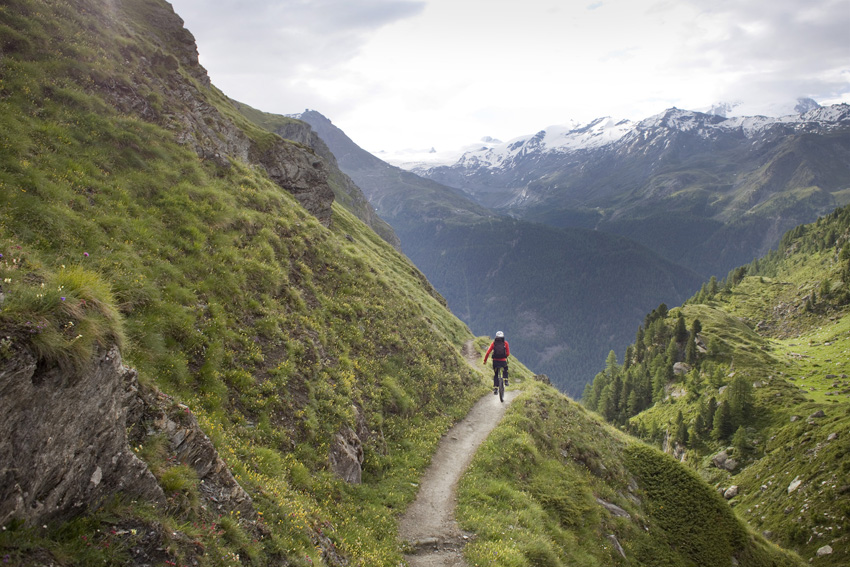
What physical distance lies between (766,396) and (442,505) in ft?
259

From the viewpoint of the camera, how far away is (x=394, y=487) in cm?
1656

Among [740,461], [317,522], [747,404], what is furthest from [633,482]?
[747,404]

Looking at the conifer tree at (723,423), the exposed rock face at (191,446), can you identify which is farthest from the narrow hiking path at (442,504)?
the conifer tree at (723,423)

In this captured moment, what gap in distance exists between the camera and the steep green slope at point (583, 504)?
1591cm

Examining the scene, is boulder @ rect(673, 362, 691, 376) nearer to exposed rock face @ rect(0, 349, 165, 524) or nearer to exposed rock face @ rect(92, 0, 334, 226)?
exposed rock face @ rect(92, 0, 334, 226)

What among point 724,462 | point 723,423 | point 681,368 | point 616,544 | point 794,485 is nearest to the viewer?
point 616,544

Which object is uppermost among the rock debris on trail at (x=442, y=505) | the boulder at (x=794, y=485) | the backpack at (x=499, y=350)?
the boulder at (x=794, y=485)

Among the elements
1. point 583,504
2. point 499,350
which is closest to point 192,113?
point 499,350

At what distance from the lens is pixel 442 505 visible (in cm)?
1638

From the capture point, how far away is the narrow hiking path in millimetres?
13789

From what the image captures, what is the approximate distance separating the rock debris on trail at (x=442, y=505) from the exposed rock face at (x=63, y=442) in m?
9.43

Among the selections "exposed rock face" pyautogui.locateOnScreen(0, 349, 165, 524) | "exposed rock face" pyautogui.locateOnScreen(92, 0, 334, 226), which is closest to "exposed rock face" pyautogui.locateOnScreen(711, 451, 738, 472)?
"exposed rock face" pyautogui.locateOnScreen(92, 0, 334, 226)

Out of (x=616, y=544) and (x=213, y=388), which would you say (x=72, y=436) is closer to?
(x=213, y=388)

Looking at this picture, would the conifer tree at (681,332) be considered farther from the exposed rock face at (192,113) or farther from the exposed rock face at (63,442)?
the exposed rock face at (63,442)
